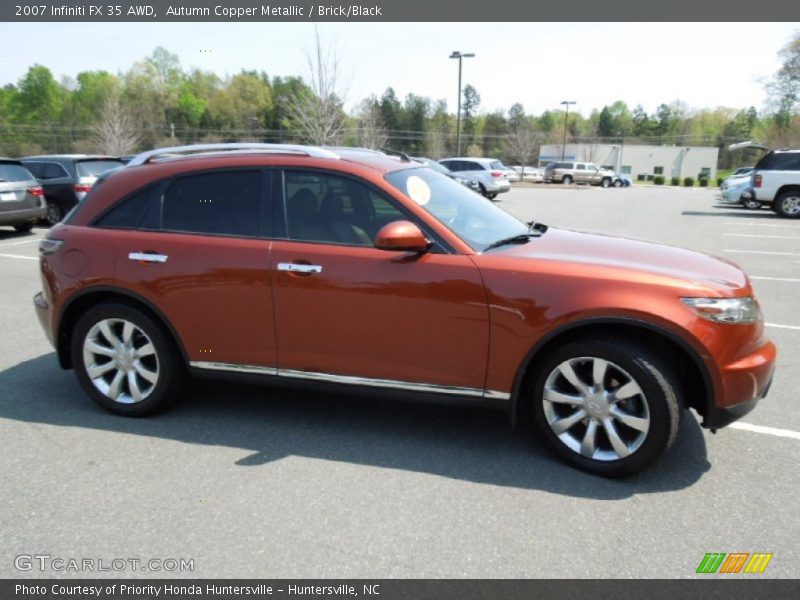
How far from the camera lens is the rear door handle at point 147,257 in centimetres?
388

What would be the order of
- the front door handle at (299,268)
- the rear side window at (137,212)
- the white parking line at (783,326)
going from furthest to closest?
1. the white parking line at (783,326)
2. the rear side window at (137,212)
3. the front door handle at (299,268)

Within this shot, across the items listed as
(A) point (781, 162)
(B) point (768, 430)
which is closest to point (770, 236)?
(A) point (781, 162)

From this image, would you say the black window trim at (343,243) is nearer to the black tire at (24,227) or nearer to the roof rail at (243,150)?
the roof rail at (243,150)

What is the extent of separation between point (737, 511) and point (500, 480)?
3.82ft

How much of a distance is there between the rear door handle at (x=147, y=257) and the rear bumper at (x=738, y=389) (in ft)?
11.0

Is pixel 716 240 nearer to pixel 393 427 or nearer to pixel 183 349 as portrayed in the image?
pixel 393 427

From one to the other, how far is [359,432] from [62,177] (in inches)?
543

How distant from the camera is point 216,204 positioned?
12.8 ft

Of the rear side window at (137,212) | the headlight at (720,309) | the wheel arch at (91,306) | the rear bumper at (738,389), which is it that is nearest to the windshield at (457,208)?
the headlight at (720,309)

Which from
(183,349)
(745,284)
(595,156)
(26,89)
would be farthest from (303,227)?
(26,89)

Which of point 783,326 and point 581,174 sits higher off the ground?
point 783,326

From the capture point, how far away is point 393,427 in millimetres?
3934

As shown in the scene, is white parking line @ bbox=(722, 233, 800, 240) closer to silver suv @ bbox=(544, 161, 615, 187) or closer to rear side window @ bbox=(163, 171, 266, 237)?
rear side window @ bbox=(163, 171, 266, 237)
